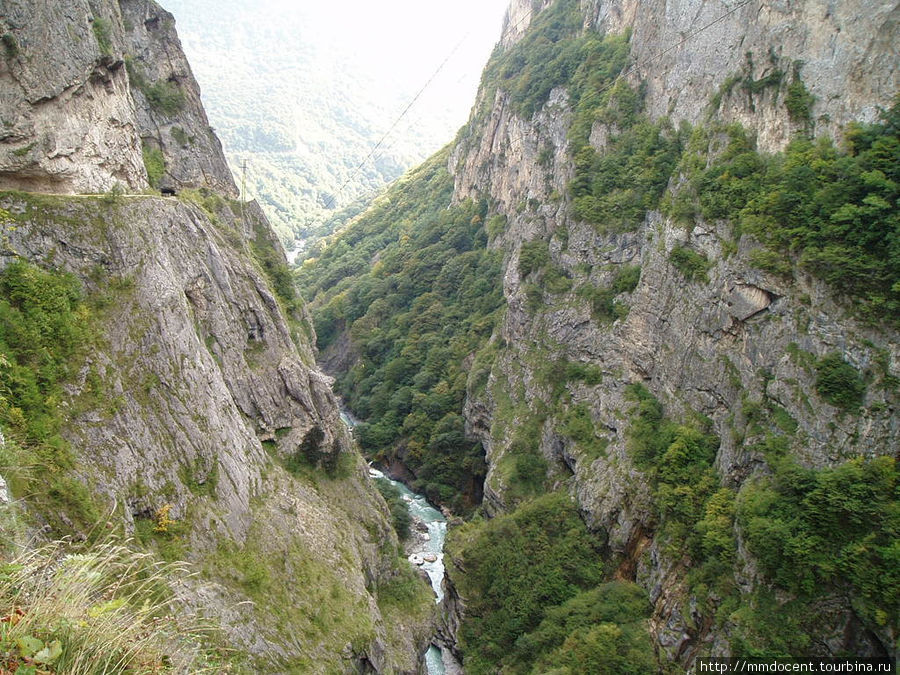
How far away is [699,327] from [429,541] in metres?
29.1

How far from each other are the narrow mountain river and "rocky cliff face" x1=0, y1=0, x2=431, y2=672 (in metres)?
10.5

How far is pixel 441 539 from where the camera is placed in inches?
2073

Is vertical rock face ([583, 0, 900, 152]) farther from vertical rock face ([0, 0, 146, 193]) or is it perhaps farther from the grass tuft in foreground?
the grass tuft in foreground

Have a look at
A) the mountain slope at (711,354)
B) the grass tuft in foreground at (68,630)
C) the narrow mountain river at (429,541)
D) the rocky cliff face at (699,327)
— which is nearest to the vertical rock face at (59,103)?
the grass tuft in foreground at (68,630)

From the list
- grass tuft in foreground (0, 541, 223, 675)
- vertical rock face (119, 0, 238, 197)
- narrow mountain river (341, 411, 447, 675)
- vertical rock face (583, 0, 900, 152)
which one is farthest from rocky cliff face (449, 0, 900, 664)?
vertical rock face (119, 0, 238, 197)

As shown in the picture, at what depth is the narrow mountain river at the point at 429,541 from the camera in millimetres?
41438

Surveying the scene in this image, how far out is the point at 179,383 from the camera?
22438mm

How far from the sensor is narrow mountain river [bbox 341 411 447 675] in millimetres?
41438

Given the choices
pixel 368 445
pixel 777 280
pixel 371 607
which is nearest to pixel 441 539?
pixel 368 445

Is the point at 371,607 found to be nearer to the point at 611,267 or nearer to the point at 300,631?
the point at 300,631

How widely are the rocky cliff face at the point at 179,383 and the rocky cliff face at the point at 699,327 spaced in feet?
55.0

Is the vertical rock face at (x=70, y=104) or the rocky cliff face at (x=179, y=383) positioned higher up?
the vertical rock face at (x=70, y=104)

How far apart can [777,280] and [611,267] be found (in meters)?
16.7

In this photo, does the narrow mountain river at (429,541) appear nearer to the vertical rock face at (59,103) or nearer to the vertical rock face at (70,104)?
the vertical rock face at (70,104)
